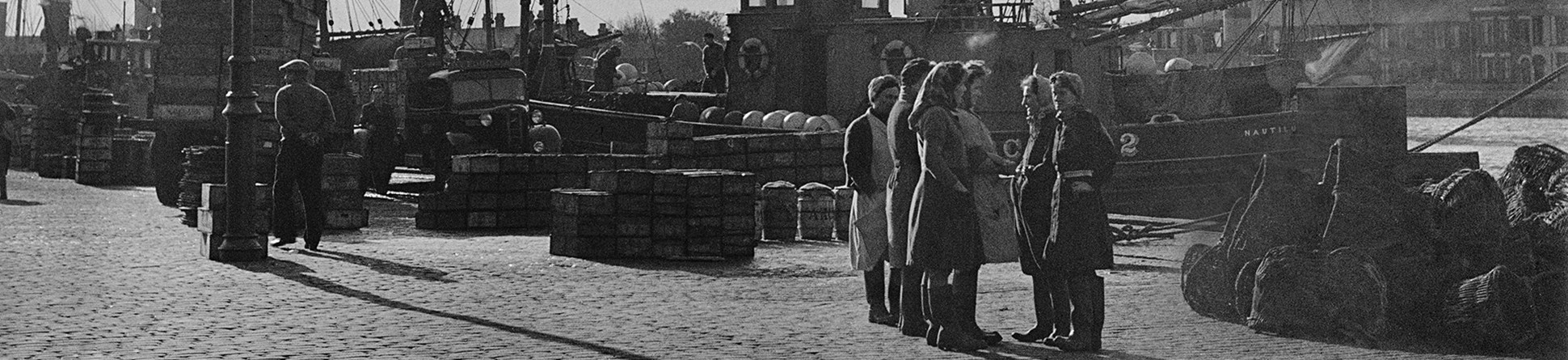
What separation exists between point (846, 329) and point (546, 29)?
31.9m

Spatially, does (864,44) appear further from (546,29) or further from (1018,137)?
(546,29)

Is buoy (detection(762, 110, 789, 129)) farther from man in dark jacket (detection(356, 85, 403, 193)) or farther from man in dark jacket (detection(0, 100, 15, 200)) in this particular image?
man in dark jacket (detection(0, 100, 15, 200))

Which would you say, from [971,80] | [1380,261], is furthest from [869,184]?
[1380,261]

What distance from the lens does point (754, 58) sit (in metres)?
32.5

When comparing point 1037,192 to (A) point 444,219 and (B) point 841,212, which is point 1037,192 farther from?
(A) point 444,219

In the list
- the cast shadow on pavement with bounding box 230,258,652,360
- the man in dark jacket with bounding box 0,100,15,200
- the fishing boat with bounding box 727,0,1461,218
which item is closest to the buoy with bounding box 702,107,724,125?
the fishing boat with bounding box 727,0,1461,218

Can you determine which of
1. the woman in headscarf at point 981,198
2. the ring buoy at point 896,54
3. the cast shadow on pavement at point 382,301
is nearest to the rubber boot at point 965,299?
the woman in headscarf at point 981,198

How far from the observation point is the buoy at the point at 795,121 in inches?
1134

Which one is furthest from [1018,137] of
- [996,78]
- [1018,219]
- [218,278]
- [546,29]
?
[546,29]

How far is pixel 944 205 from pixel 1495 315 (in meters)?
2.68

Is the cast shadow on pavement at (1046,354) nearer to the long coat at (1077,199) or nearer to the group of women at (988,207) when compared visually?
the group of women at (988,207)

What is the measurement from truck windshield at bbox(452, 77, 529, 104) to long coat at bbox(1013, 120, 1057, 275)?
70.4 feet

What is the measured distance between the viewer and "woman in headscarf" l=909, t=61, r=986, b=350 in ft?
31.4

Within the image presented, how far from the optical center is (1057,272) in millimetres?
9672
